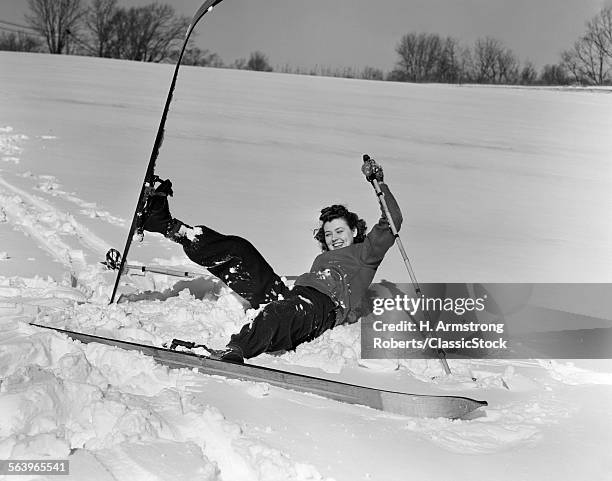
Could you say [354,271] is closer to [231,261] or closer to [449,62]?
[231,261]

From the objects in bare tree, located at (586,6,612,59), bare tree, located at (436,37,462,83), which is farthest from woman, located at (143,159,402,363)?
bare tree, located at (436,37,462,83)

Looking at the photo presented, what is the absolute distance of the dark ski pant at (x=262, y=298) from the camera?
2924 mm

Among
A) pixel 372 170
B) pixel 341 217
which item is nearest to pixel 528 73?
pixel 341 217

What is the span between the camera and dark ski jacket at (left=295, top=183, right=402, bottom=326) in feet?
11.3

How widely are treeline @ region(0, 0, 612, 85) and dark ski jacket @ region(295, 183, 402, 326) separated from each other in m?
3.57

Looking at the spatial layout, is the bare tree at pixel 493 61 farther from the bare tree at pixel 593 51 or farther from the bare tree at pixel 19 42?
the bare tree at pixel 19 42

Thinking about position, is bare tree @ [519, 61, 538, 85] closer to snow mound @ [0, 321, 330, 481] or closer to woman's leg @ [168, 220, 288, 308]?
woman's leg @ [168, 220, 288, 308]

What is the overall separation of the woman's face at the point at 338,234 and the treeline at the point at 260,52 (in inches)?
137

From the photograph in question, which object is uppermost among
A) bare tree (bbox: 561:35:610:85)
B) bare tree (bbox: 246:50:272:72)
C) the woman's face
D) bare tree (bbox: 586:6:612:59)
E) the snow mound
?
bare tree (bbox: 246:50:272:72)

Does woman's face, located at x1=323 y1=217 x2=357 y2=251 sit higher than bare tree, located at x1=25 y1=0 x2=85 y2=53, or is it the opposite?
bare tree, located at x1=25 y1=0 x2=85 y2=53

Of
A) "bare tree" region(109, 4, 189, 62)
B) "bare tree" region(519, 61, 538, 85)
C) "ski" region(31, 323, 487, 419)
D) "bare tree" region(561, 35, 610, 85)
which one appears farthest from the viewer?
"bare tree" region(109, 4, 189, 62)

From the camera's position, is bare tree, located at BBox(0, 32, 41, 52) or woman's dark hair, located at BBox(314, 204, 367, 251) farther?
bare tree, located at BBox(0, 32, 41, 52)

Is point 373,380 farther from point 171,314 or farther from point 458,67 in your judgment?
point 458,67

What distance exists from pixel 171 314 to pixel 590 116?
11.9 m
